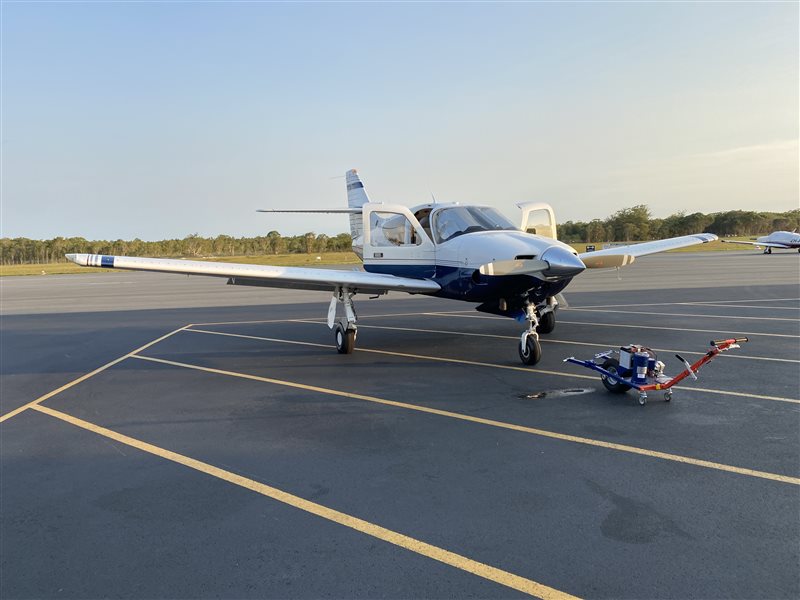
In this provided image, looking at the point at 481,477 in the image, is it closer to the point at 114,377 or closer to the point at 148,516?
the point at 148,516

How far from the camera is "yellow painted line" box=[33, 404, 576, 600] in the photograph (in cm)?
272

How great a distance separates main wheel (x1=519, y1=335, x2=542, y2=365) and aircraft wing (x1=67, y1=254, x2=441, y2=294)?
2.20 m

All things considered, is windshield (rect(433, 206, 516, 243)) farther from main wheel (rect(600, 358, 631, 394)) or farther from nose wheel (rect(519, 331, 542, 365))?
main wheel (rect(600, 358, 631, 394))

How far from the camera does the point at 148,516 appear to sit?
3.59 m

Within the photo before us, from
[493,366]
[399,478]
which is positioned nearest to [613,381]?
[493,366]

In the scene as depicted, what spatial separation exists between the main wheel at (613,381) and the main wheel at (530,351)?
1.46 m

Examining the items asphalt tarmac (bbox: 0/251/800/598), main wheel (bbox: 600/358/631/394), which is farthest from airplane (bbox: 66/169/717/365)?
main wheel (bbox: 600/358/631/394)

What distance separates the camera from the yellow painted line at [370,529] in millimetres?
2725

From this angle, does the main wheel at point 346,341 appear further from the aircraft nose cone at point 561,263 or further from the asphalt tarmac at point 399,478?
the aircraft nose cone at point 561,263

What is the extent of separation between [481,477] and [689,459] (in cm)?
186

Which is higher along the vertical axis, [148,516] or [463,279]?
[463,279]

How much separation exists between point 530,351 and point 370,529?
5.11 m

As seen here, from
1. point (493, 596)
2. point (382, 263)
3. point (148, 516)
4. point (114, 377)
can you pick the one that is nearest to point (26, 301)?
point (114, 377)

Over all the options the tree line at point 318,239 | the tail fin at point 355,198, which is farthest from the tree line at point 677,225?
the tail fin at point 355,198
